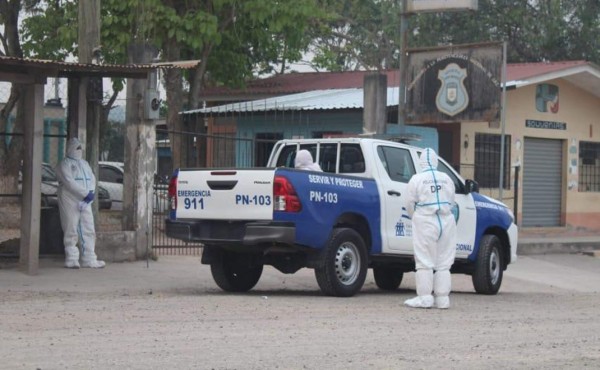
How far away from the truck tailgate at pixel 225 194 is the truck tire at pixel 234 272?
103 cm

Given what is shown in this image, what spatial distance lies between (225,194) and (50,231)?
184 inches

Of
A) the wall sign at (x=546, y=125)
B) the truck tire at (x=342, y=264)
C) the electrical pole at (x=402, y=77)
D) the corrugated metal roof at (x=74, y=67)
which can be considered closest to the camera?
the truck tire at (x=342, y=264)

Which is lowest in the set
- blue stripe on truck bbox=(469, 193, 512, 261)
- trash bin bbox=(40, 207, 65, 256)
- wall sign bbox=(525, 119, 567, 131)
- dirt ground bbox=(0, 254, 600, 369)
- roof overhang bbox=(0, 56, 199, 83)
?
dirt ground bbox=(0, 254, 600, 369)

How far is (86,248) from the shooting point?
1485 cm

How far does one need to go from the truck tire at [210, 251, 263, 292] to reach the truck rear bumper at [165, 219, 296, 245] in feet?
2.77

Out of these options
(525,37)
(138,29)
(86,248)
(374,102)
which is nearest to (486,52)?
(374,102)

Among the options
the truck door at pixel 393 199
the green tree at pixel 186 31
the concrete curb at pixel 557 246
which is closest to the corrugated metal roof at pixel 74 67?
the truck door at pixel 393 199

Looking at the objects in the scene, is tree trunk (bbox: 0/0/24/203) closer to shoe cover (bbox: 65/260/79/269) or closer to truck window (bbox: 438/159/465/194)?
shoe cover (bbox: 65/260/79/269)

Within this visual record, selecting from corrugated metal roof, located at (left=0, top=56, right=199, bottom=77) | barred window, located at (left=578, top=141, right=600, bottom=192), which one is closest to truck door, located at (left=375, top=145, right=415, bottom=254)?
corrugated metal roof, located at (left=0, top=56, right=199, bottom=77)

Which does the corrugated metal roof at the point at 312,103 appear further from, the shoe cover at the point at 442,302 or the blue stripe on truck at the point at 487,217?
the shoe cover at the point at 442,302

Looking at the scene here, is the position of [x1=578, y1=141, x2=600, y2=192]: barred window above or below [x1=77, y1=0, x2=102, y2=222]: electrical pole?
below

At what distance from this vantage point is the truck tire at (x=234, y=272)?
516 inches

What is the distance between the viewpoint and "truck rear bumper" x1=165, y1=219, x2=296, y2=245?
11.6m

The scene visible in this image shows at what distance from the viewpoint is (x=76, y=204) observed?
1467 cm
